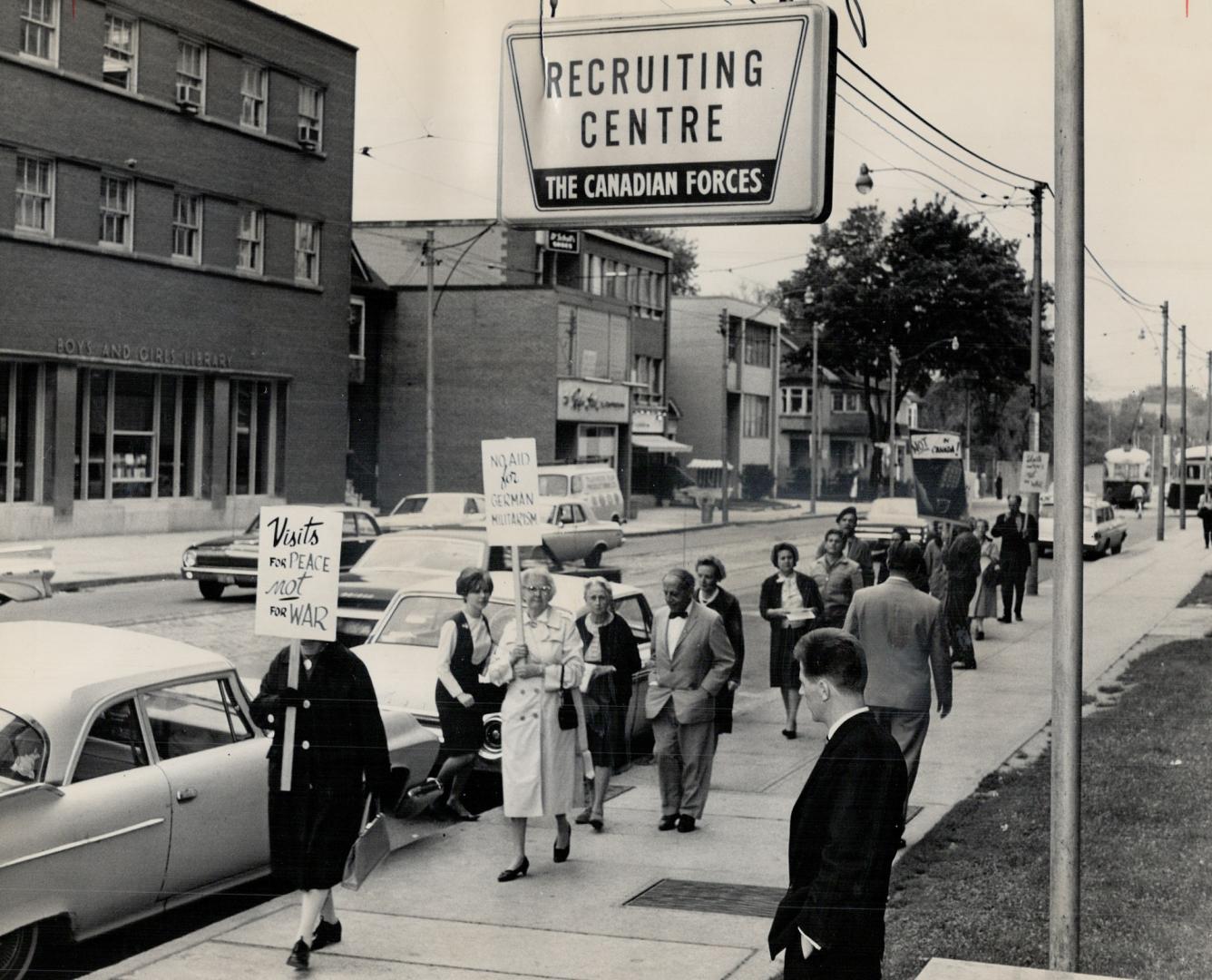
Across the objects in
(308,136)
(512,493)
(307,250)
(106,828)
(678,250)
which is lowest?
(106,828)

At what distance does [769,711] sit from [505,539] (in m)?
5.77

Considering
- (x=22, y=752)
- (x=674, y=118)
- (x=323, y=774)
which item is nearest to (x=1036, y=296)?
(x=674, y=118)

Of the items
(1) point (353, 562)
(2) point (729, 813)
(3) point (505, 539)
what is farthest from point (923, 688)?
(1) point (353, 562)

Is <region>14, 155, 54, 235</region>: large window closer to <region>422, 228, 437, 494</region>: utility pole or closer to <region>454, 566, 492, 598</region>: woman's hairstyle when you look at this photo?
<region>422, 228, 437, 494</region>: utility pole

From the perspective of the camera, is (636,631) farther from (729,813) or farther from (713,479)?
(729,813)

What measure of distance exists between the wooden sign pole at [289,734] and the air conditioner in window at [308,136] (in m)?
4.29

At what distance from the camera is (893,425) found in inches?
463

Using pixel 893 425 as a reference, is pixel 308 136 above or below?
above

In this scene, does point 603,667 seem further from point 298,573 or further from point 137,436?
point 137,436

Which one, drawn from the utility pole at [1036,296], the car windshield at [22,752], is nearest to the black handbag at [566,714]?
the car windshield at [22,752]

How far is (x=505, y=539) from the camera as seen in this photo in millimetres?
8102

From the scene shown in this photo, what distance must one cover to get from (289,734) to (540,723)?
1856mm

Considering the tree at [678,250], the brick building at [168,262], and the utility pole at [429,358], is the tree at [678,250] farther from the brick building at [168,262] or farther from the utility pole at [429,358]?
the brick building at [168,262]

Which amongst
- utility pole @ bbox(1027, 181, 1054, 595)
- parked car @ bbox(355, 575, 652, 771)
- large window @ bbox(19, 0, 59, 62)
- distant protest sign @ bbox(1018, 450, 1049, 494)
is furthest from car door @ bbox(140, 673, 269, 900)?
distant protest sign @ bbox(1018, 450, 1049, 494)
